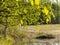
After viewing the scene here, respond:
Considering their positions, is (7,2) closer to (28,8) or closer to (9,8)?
(9,8)

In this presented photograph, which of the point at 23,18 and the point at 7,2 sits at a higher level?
→ the point at 7,2

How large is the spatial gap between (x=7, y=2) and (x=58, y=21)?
62.7 ft

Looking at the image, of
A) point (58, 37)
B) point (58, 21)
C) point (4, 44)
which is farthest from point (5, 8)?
point (58, 21)

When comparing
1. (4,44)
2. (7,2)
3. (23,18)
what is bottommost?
(4,44)

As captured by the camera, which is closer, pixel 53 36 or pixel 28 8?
pixel 28 8

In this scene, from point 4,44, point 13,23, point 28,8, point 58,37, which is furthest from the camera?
point 58,37

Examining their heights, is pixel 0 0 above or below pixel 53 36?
above

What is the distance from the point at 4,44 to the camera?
2.42 m

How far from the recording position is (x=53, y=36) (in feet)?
47.7

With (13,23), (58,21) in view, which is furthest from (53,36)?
(13,23)

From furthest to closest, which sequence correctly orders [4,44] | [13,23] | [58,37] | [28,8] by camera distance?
[58,37] < [13,23] < [28,8] < [4,44]

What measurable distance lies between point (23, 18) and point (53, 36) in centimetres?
1203

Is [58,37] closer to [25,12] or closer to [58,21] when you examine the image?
[58,21]

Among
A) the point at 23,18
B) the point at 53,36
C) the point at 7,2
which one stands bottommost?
Answer: the point at 53,36
